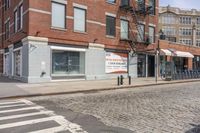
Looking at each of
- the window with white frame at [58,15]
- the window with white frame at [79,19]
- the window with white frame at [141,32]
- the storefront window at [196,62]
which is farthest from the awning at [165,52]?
the window with white frame at [58,15]

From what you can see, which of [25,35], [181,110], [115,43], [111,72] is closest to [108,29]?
[115,43]

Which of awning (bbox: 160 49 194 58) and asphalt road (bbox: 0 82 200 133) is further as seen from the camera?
awning (bbox: 160 49 194 58)

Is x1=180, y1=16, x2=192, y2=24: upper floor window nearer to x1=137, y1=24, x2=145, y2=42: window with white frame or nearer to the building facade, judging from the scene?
the building facade

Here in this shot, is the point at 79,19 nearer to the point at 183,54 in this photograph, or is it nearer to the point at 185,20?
the point at 183,54

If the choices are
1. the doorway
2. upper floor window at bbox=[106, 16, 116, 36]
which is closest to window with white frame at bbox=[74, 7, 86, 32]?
upper floor window at bbox=[106, 16, 116, 36]

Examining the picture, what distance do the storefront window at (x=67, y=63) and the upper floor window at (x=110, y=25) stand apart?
5294 millimetres

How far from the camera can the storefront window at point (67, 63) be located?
25.6 metres

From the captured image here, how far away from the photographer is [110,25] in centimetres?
3127

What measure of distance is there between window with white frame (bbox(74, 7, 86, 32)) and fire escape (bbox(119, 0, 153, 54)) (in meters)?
6.27

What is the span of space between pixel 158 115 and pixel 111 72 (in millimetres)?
21364

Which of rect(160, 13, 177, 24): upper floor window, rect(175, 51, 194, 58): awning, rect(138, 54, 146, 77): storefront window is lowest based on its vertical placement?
rect(138, 54, 146, 77): storefront window

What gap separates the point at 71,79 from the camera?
26828 mm

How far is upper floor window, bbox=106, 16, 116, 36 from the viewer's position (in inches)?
1219

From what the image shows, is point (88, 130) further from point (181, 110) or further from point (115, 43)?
point (115, 43)
